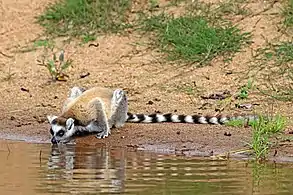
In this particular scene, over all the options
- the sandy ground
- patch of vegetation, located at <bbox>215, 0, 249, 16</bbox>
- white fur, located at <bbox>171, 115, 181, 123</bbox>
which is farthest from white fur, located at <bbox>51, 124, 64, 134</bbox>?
patch of vegetation, located at <bbox>215, 0, 249, 16</bbox>

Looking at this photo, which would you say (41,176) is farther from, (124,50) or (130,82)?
(124,50)

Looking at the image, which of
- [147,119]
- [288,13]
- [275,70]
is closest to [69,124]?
[147,119]

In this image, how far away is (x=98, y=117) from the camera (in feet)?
41.1

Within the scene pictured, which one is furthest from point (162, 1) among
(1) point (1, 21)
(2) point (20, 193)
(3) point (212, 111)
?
(2) point (20, 193)

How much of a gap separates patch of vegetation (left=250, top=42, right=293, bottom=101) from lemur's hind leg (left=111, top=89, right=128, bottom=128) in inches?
75.2

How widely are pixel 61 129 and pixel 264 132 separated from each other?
2.26m

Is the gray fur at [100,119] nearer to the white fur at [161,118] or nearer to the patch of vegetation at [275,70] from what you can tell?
the white fur at [161,118]

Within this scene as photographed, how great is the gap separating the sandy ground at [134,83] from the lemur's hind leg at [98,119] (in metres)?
0.15

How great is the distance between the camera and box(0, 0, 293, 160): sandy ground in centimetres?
1198

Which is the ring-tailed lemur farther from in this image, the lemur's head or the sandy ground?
the sandy ground

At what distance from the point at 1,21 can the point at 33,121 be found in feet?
14.5

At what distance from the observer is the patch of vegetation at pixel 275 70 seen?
13586 millimetres

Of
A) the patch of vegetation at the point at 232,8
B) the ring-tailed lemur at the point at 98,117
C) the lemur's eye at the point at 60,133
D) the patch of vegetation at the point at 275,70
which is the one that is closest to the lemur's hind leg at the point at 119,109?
the ring-tailed lemur at the point at 98,117

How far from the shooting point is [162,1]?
16891 mm
